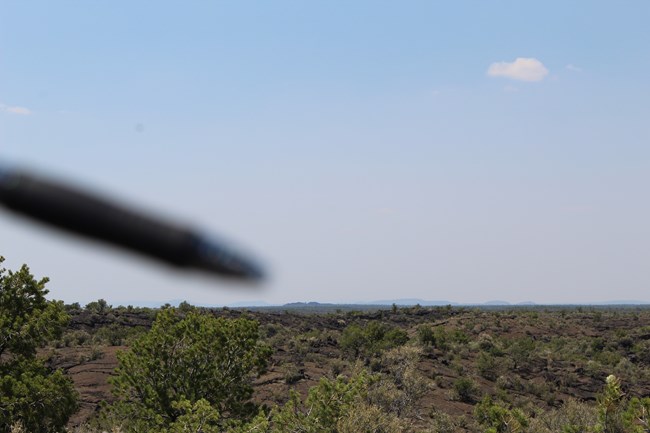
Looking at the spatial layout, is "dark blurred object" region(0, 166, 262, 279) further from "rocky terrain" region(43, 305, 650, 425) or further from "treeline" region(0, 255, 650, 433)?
"rocky terrain" region(43, 305, 650, 425)

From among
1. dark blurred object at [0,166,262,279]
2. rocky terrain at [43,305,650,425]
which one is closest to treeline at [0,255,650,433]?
rocky terrain at [43,305,650,425]

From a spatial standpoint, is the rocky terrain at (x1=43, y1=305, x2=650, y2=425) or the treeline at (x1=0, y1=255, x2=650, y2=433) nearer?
the treeline at (x1=0, y1=255, x2=650, y2=433)

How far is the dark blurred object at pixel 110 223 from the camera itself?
111 cm

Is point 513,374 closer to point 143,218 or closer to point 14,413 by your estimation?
point 14,413

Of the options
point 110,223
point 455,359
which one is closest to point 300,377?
point 455,359

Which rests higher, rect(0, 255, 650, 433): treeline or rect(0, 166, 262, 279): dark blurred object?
rect(0, 166, 262, 279): dark blurred object

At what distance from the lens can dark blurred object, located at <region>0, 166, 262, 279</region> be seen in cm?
111

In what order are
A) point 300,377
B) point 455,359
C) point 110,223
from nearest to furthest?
point 110,223 < point 300,377 < point 455,359

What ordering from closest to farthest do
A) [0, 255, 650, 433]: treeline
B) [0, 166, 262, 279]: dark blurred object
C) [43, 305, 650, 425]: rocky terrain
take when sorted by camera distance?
[0, 166, 262, 279]: dark blurred object, [0, 255, 650, 433]: treeline, [43, 305, 650, 425]: rocky terrain

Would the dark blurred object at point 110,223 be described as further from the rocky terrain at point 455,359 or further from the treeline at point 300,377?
the rocky terrain at point 455,359

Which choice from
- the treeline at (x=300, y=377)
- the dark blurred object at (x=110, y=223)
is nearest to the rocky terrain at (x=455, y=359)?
the treeline at (x=300, y=377)

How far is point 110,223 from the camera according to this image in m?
1.10

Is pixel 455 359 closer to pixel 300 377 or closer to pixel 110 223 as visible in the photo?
pixel 300 377

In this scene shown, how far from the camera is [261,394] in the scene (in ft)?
112
